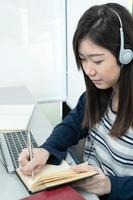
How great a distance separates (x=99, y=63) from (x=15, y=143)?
1.41ft

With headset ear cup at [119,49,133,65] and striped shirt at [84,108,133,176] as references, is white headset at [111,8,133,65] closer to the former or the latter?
headset ear cup at [119,49,133,65]

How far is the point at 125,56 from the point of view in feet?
3.21

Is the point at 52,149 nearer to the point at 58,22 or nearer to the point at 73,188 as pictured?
the point at 73,188

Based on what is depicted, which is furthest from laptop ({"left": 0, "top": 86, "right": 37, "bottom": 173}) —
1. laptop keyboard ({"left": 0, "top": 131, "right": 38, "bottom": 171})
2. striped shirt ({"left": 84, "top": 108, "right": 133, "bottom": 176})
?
striped shirt ({"left": 84, "top": 108, "right": 133, "bottom": 176})

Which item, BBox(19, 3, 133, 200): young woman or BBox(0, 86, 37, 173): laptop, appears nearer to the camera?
BBox(19, 3, 133, 200): young woman

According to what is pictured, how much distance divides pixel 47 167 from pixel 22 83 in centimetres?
113

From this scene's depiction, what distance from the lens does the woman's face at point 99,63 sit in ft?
3.30

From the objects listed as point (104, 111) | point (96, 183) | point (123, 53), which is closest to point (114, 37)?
point (123, 53)

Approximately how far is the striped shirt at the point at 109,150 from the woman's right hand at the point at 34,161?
209 millimetres

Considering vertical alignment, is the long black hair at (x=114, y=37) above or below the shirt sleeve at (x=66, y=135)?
above

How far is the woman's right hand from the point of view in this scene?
988 millimetres

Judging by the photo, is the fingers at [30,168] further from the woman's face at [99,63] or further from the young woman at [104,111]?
the woman's face at [99,63]

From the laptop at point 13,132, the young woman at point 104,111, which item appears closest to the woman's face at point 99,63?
the young woman at point 104,111

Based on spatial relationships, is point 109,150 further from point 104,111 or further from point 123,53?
point 123,53
